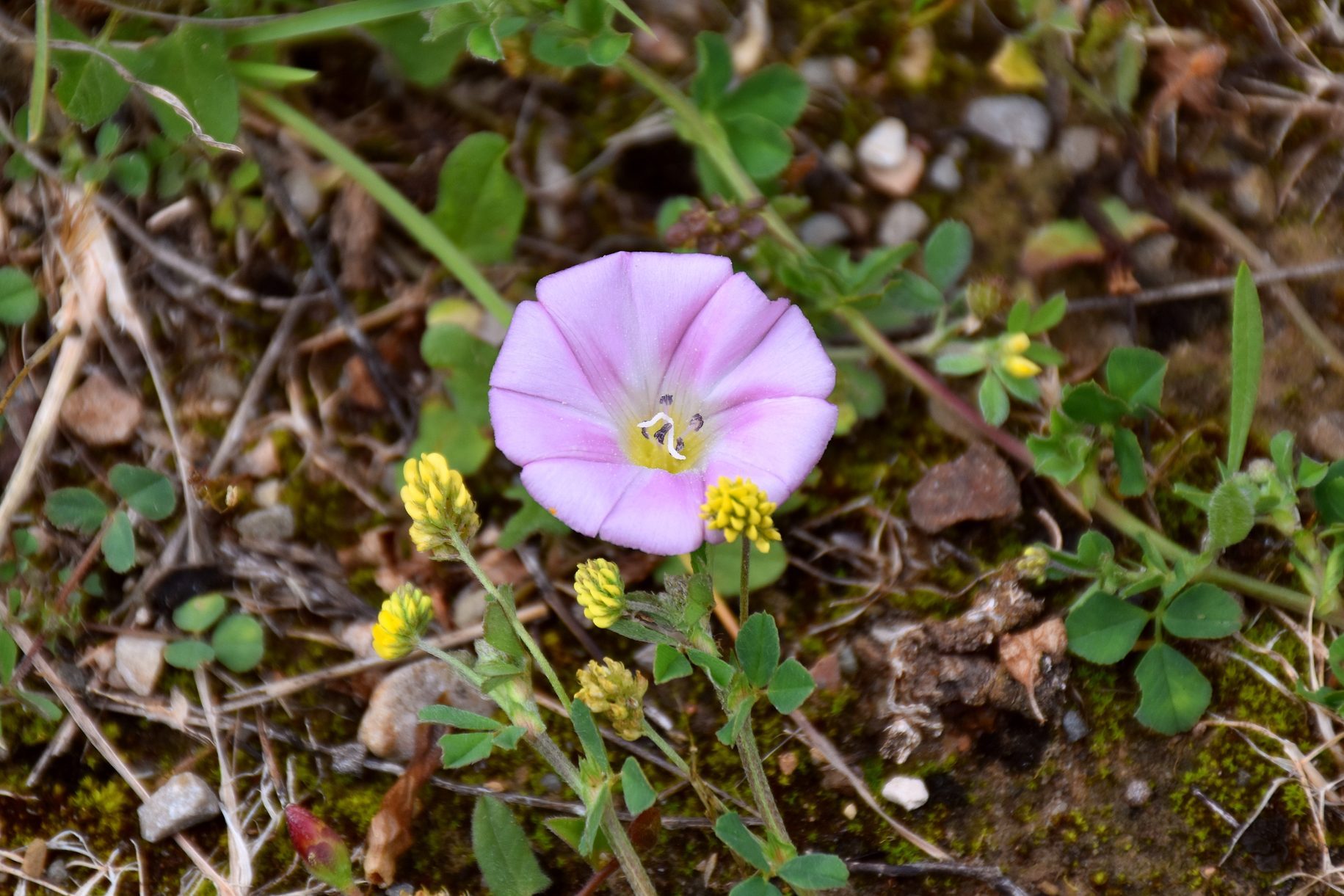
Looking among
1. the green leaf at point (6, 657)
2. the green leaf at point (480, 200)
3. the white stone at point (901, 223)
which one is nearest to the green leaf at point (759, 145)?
the white stone at point (901, 223)

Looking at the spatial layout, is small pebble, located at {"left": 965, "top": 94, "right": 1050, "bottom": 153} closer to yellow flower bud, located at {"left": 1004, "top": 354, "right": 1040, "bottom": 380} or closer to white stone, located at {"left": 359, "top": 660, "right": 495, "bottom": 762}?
yellow flower bud, located at {"left": 1004, "top": 354, "right": 1040, "bottom": 380}

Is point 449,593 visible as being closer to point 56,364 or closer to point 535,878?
point 535,878

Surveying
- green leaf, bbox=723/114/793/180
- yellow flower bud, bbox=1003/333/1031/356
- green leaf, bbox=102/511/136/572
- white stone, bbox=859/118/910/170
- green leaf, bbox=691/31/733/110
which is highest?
green leaf, bbox=691/31/733/110

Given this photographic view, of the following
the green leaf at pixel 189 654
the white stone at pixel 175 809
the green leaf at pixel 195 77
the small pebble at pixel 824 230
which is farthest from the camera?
the small pebble at pixel 824 230

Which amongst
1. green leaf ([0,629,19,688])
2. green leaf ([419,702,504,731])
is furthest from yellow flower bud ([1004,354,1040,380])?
green leaf ([0,629,19,688])

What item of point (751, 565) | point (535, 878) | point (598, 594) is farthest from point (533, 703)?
point (751, 565)

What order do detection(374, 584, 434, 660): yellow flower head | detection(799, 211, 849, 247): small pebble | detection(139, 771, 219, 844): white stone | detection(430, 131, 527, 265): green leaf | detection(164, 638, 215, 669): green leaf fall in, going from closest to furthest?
detection(374, 584, 434, 660): yellow flower head < detection(139, 771, 219, 844): white stone < detection(164, 638, 215, 669): green leaf < detection(430, 131, 527, 265): green leaf < detection(799, 211, 849, 247): small pebble

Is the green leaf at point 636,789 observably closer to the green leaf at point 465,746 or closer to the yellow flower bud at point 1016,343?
the green leaf at point 465,746
